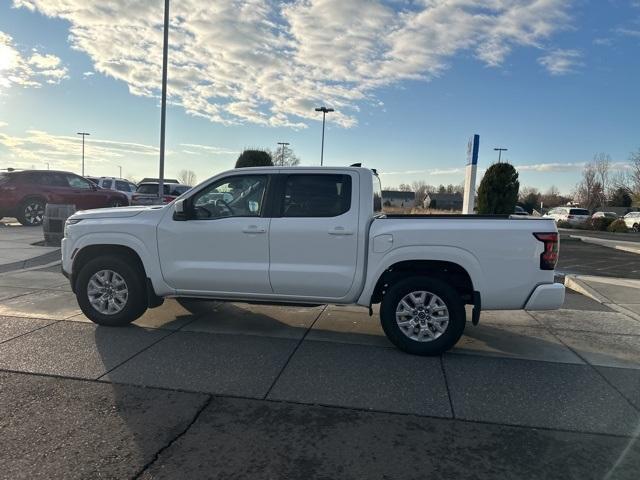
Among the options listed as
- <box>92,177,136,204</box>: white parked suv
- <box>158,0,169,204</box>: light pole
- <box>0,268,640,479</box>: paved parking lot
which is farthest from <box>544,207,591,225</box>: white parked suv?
<box>0,268,640,479</box>: paved parking lot

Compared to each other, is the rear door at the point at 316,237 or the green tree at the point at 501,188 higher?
the green tree at the point at 501,188

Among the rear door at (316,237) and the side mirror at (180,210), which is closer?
the rear door at (316,237)

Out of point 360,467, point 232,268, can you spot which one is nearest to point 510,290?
point 360,467

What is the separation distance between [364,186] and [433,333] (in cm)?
175

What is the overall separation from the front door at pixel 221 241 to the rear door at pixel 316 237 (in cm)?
18

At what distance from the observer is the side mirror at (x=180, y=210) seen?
5398mm

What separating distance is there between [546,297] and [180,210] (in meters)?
4.03

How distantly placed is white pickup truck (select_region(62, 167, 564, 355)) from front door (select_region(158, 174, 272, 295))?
0.04 ft

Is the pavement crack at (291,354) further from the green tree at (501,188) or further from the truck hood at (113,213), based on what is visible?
the green tree at (501,188)

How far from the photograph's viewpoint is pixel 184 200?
17.9ft

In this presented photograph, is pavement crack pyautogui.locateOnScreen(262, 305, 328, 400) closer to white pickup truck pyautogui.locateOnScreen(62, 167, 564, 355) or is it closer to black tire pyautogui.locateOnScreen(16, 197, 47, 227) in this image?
white pickup truck pyautogui.locateOnScreen(62, 167, 564, 355)

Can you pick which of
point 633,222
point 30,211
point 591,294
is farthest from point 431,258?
point 633,222

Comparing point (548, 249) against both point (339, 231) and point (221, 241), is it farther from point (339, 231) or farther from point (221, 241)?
point (221, 241)

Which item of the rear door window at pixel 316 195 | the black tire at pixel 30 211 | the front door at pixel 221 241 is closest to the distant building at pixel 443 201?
the black tire at pixel 30 211
